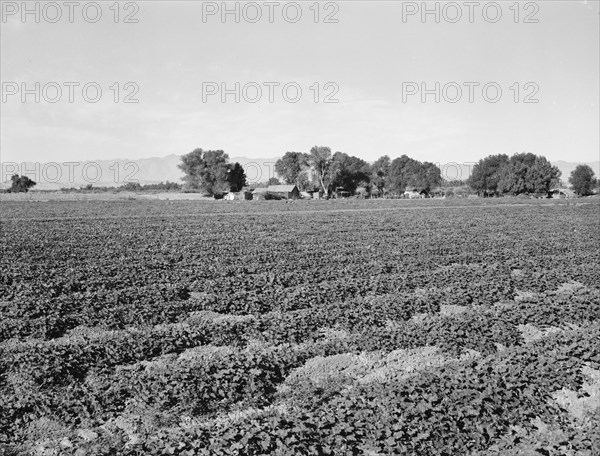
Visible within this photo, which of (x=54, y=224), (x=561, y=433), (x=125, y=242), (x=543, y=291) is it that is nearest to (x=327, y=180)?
(x=54, y=224)

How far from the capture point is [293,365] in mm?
8781

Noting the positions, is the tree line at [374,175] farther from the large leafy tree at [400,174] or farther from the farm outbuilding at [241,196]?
the farm outbuilding at [241,196]

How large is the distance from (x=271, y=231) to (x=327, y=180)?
103 m

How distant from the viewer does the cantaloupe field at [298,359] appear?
249 inches

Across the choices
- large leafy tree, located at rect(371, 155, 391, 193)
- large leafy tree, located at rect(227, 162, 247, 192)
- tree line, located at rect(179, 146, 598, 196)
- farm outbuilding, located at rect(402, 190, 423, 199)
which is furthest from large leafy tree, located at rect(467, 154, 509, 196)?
large leafy tree, located at rect(227, 162, 247, 192)

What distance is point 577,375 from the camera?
27.0 feet

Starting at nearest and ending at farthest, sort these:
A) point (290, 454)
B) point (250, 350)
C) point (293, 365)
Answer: point (290, 454) < point (293, 365) < point (250, 350)

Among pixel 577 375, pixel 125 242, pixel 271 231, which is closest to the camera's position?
pixel 577 375

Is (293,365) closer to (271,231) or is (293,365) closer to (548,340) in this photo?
(548,340)

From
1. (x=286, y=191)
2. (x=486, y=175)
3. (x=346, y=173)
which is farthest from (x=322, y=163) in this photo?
(x=486, y=175)

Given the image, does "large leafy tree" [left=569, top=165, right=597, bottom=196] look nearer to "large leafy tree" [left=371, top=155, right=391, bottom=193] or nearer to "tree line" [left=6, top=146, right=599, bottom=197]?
"tree line" [left=6, top=146, right=599, bottom=197]

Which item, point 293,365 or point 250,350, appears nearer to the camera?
point 293,365

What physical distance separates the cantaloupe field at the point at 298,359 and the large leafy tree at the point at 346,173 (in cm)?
11698

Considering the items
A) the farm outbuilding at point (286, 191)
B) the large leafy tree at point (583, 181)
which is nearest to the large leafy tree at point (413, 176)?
the large leafy tree at point (583, 181)
